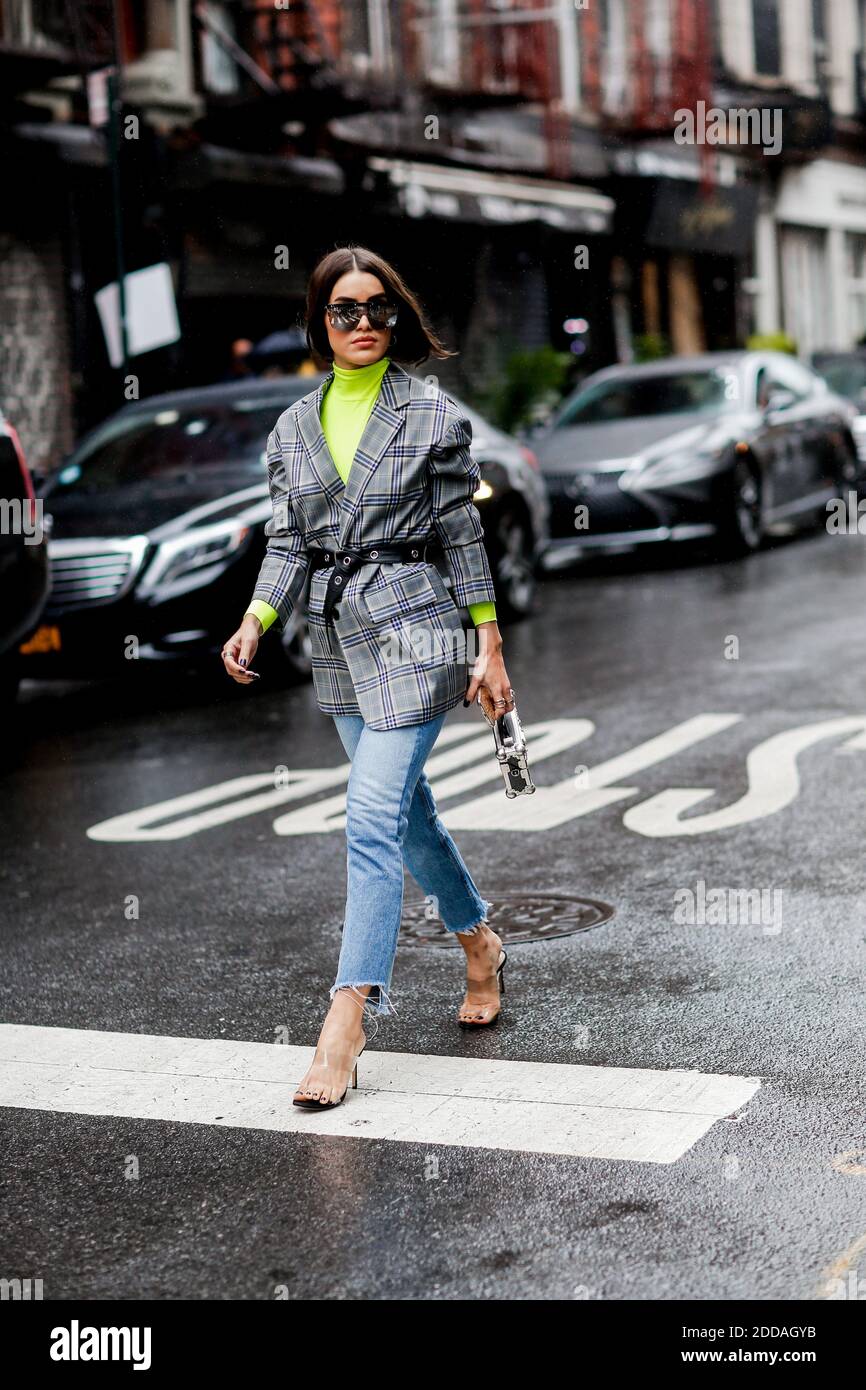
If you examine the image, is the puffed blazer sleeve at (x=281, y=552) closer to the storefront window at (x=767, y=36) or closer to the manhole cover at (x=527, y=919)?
the manhole cover at (x=527, y=919)

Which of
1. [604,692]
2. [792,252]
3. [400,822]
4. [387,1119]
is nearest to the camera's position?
[387,1119]

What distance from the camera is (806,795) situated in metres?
7.61

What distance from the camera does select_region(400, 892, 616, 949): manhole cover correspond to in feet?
19.5

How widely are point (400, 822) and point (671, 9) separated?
29.7 m

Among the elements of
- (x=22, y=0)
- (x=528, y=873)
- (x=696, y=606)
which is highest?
(x=22, y=0)

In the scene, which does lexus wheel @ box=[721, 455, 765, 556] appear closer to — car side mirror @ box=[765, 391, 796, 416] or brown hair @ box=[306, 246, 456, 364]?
car side mirror @ box=[765, 391, 796, 416]

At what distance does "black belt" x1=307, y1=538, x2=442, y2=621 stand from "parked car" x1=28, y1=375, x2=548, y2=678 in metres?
6.00

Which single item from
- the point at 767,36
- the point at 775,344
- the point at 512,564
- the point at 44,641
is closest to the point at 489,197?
the point at 775,344

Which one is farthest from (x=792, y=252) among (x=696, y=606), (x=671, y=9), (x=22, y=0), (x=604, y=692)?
(x=604, y=692)

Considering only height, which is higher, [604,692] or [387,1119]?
[387,1119]

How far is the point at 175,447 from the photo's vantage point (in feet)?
40.3

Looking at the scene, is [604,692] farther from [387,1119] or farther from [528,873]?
[387,1119]

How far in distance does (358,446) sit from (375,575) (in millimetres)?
293
